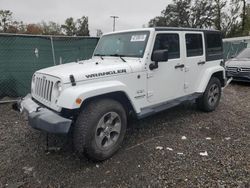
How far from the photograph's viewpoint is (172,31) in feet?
14.2

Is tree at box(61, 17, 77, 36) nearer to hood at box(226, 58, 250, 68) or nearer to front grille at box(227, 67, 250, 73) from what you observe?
hood at box(226, 58, 250, 68)

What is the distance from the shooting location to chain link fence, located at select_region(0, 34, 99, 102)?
5957 millimetres

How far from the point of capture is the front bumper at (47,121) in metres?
Answer: 2.72

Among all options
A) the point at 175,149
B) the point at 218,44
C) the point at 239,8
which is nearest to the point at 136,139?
the point at 175,149

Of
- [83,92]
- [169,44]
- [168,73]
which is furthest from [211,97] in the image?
[83,92]

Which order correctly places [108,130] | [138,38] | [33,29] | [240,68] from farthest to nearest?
1. [33,29]
2. [240,68]
3. [138,38]
4. [108,130]

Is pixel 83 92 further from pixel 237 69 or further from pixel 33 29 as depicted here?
pixel 33 29

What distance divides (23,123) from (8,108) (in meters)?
Answer: 1.29

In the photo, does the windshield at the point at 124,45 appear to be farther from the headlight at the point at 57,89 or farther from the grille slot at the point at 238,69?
the grille slot at the point at 238,69

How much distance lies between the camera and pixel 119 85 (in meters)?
3.29

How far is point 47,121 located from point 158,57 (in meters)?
1.99

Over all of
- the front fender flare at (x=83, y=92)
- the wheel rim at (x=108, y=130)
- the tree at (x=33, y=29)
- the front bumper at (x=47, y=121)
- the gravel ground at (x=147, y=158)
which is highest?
the tree at (x=33, y=29)

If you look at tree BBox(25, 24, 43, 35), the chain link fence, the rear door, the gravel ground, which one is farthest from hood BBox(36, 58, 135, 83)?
tree BBox(25, 24, 43, 35)

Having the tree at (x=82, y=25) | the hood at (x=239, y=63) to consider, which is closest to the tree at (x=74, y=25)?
the tree at (x=82, y=25)
